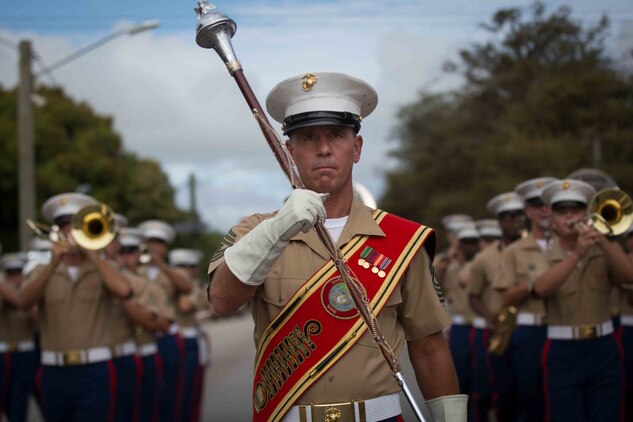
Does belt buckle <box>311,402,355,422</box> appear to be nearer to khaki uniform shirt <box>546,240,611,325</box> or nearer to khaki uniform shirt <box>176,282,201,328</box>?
khaki uniform shirt <box>546,240,611,325</box>

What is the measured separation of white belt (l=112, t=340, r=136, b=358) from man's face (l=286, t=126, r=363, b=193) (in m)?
4.50

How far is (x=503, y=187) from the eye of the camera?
27078 mm

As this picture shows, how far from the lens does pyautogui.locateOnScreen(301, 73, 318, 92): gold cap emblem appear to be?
391 centimetres

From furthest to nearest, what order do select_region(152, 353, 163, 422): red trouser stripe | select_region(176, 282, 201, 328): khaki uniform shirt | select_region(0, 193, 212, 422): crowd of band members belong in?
select_region(176, 282, 201, 328): khaki uniform shirt
select_region(152, 353, 163, 422): red trouser stripe
select_region(0, 193, 212, 422): crowd of band members

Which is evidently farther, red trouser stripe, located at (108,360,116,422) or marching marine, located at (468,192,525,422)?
marching marine, located at (468,192,525,422)

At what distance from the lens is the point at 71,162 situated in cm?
3288

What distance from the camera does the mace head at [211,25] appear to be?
3.67 meters

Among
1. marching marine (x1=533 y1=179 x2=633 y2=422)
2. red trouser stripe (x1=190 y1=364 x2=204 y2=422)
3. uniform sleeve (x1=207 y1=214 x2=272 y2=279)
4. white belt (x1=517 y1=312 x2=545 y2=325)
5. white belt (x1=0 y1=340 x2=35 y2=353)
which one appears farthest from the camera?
red trouser stripe (x1=190 y1=364 x2=204 y2=422)

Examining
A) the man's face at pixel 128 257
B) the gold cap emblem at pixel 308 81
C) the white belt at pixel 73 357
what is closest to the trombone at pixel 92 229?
the white belt at pixel 73 357

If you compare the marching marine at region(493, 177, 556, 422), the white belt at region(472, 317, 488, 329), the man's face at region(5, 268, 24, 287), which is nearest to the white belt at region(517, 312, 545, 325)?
the marching marine at region(493, 177, 556, 422)

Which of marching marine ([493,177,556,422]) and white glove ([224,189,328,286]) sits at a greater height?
marching marine ([493,177,556,422])

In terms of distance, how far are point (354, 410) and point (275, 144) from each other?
1.09 m

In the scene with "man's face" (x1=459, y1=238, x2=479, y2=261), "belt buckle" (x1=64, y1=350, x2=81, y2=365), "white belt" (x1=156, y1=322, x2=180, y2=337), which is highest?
"man's face" (x1=459, y1=238, x2=479, y2=261)

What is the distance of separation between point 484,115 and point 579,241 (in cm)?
3140
